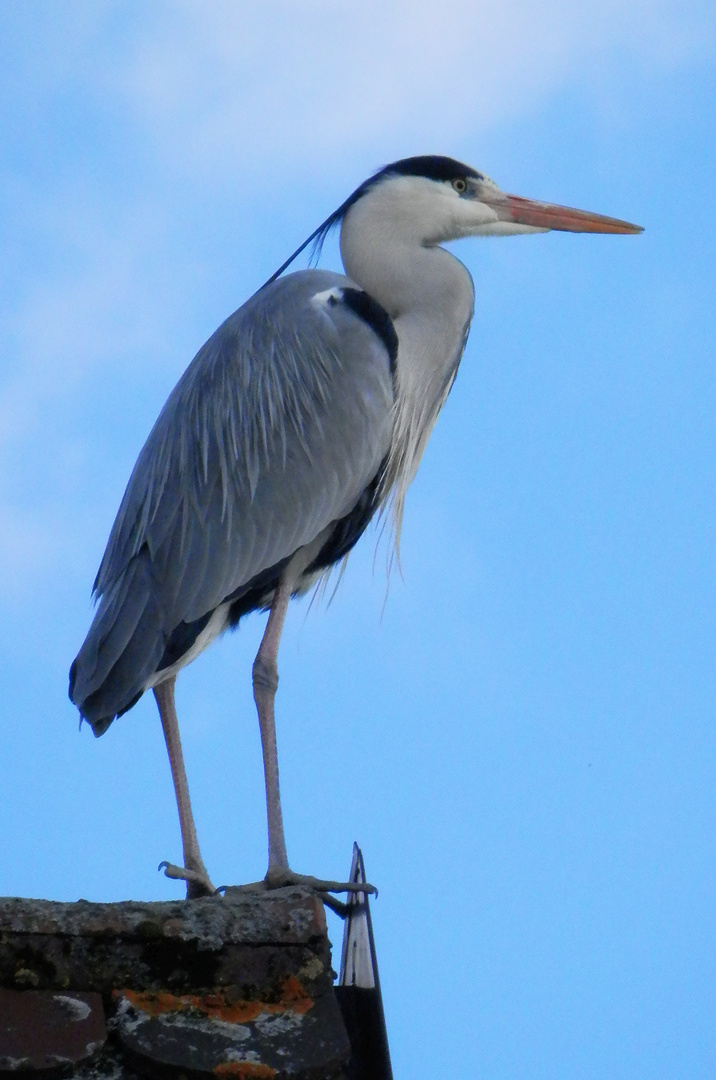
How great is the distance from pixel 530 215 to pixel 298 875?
277 centimetres

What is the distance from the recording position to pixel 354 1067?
6.82 feet

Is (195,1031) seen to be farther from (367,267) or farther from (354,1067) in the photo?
(367,267)

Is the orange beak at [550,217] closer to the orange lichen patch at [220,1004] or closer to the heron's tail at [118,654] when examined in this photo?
the heron's tail at [118,654]

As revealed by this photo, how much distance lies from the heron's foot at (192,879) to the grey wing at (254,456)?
692mm

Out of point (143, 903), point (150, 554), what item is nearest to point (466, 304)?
point (150, 554)

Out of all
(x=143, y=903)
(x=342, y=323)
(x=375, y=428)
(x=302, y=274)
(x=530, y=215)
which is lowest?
(x=143, y=903)

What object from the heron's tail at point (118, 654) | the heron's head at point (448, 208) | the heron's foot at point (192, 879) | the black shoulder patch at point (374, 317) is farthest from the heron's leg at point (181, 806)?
the heron's head at point (448, 208)

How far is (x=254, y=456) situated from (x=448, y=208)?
4.41ft

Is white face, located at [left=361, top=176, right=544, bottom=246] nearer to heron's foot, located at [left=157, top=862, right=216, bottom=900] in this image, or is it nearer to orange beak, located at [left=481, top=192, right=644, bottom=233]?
orange beak, located at [left=481, top=192, right=644, bottom=233]

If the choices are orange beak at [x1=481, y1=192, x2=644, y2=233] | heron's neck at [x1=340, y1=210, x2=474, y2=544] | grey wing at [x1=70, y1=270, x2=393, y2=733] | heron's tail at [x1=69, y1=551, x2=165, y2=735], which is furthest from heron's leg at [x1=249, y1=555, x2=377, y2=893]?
orange beak at [x1=481, y1=192, x2=644, y2=233]

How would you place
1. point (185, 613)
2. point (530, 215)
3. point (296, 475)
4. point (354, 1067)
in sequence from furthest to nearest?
point (530, 215)
point (296, 475)
point (185, 613)
point (354, 1067)

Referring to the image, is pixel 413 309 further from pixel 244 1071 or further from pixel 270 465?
pixel 244 1071

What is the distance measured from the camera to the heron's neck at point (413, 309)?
4.49 metres

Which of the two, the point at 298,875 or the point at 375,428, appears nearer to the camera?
the point at 298,875
